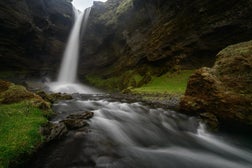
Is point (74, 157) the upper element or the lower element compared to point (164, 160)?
upper

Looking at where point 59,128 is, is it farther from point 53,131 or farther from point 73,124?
point 73,124

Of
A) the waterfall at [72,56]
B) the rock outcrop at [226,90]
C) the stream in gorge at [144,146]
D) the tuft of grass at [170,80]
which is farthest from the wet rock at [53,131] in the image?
the waterfall at [72,56]

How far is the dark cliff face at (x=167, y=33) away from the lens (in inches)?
1447

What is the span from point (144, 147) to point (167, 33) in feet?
120

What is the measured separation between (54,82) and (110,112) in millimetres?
44465

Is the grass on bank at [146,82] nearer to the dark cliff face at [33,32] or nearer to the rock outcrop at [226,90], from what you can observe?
the rock outcrop at [226,90]

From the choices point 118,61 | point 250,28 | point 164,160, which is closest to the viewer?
point 164,160

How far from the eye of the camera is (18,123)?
9.60 meters

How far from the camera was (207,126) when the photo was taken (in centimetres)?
1366

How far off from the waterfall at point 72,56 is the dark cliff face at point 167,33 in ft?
11.2

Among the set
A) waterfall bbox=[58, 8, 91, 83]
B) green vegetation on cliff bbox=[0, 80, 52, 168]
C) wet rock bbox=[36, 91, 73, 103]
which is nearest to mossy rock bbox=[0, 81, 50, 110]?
green vegetation on cliff bbox=[0, 80, 52, 168]

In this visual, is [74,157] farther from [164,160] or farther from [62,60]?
[62,60]

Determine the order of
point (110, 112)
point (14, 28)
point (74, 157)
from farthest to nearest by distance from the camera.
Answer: point (14, 28)
point (110, 112)
point (74, 157)

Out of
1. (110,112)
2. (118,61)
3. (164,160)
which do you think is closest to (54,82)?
(118,61)
